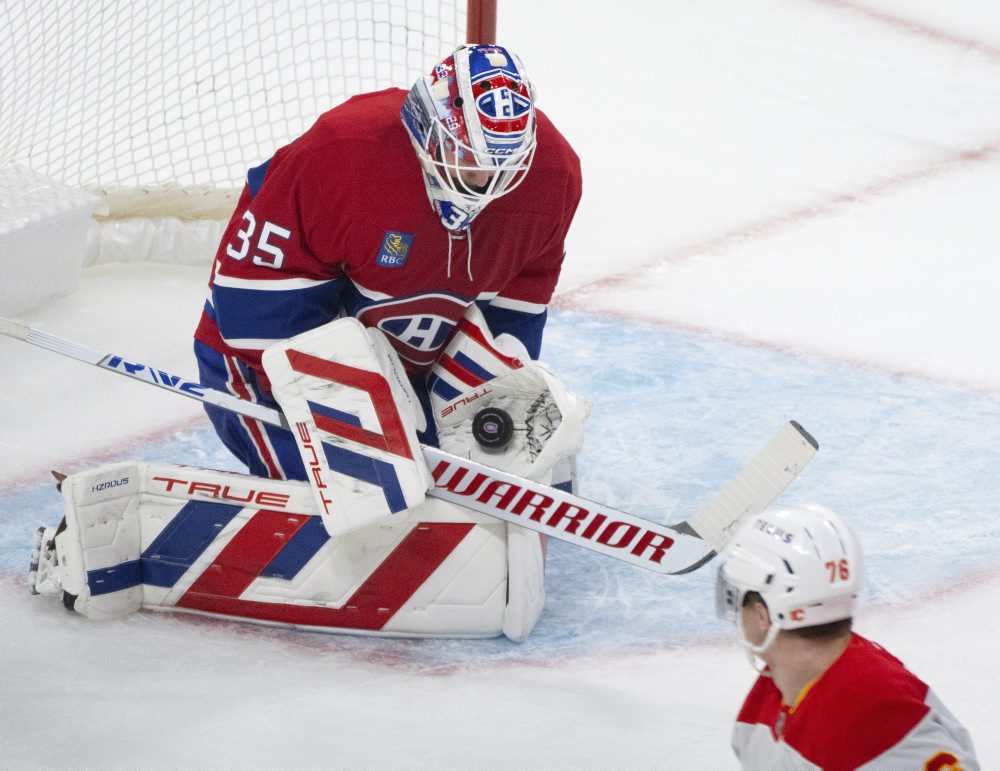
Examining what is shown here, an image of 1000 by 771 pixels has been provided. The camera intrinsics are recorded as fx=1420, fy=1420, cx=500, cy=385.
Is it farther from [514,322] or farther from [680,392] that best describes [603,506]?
[680,392]

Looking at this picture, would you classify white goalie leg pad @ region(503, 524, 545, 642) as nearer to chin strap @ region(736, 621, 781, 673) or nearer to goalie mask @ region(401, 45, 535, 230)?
goalie mask @ region(401, 45, 535, 230)

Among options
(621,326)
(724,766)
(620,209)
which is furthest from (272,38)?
(724,766)

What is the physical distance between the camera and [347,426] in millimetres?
2152

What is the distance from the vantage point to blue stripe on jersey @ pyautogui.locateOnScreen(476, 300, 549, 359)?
2461mm

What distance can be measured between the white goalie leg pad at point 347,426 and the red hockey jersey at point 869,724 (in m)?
0.88

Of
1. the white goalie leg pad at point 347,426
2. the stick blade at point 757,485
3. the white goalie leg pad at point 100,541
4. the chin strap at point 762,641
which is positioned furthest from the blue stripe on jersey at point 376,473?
the chin strap at point 762,641

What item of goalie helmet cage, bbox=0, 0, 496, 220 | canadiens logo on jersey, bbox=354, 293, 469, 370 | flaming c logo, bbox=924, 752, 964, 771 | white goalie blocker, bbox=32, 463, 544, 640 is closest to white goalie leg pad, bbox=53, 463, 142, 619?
white goalie blocker, bbox=32, 463, 544, 640

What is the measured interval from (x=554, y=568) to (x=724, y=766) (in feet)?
2.09

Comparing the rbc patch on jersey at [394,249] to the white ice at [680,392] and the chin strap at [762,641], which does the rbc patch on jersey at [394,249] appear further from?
the chin strap at [762,641]

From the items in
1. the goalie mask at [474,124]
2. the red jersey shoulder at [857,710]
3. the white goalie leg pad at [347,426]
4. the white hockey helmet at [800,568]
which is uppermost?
the goalie mask at [474,124]

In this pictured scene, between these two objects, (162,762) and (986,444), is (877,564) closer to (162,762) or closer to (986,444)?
(986,444)

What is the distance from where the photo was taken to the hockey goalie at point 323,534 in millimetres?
2146

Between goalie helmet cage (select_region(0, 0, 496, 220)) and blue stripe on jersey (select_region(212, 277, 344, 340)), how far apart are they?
1.40 metres

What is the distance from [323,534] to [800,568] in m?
1.03
